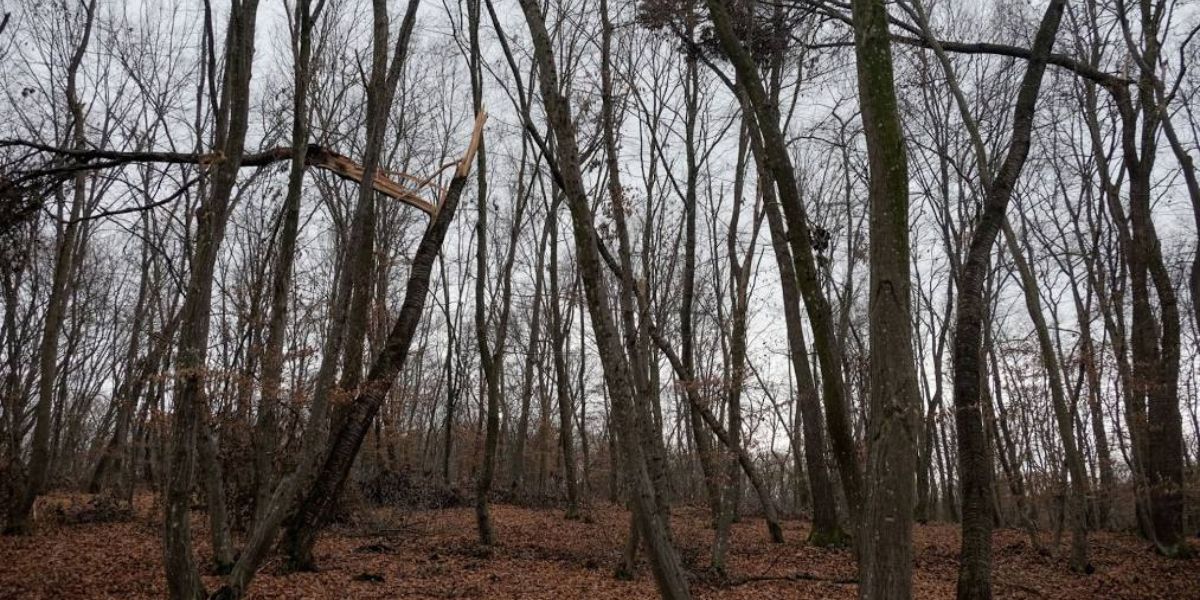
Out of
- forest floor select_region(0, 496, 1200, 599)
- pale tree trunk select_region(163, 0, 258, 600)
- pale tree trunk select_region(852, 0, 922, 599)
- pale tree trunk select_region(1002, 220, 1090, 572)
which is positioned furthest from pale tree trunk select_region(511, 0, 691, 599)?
pale tree trunk select_region(1002, 220, 1090, 572)

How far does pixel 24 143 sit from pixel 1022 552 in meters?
13.9

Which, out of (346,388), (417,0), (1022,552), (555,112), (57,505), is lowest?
(1022,552)

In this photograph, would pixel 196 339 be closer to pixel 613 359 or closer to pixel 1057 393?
pixel 613 359

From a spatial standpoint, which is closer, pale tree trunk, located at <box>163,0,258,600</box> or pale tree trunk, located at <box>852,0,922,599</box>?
pale tree trunk, located at <box>852,0,922,599</box>

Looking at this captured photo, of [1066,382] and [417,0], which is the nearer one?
[417,0]

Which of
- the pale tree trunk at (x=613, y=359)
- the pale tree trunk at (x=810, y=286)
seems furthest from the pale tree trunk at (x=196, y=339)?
the pale tree trunk at (x=810, y=286)

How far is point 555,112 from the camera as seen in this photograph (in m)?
4.46

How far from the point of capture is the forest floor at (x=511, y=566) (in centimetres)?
802

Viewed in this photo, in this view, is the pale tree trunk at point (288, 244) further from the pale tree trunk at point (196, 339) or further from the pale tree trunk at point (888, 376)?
the pale tree trunk at point (888, 376)

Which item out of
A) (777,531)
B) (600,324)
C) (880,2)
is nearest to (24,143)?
(600,324)

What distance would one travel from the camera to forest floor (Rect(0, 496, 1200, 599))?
8016 mm

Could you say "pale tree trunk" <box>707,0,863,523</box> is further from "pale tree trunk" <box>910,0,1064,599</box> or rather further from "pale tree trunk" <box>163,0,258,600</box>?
"pale tree trunk" <box>163,0,258,600</box>

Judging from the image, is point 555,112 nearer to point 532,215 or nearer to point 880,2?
point 880,2

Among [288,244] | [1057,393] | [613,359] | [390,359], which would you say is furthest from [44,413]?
[1057,393]
